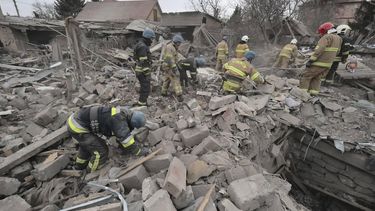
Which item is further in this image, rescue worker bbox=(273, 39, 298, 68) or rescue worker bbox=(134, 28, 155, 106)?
rescue worker bbox=(273, 39, 298, 68)

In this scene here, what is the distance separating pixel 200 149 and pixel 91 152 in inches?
64.1

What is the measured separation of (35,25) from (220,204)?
15637 mm

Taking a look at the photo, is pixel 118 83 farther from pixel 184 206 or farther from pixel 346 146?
pixel 346 146

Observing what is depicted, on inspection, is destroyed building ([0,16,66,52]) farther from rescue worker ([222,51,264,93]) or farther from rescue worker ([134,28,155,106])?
rescue worker ([222,51,264,93])

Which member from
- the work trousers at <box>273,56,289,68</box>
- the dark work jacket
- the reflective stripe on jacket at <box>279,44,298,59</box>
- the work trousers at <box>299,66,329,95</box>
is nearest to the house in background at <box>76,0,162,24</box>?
the work trousers at <box>273,56,289,68</box>

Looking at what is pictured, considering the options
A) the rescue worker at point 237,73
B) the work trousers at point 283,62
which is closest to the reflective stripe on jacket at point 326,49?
the rescue worker at point 237,73

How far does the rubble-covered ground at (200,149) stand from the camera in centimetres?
307

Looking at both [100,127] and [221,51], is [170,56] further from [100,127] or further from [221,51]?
[221,51]

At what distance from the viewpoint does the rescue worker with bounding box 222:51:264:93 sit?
18.0 ft

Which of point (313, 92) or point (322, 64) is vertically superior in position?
point (322, 64)

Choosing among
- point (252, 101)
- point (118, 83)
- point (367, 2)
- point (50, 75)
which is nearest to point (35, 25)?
point (50, 75)

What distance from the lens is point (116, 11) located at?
21.5m

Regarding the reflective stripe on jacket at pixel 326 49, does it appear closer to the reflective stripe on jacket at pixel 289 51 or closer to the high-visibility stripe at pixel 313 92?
the high-visibility stripe at pixel 313 92

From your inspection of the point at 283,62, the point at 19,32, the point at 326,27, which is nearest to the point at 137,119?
the point at 326,27
